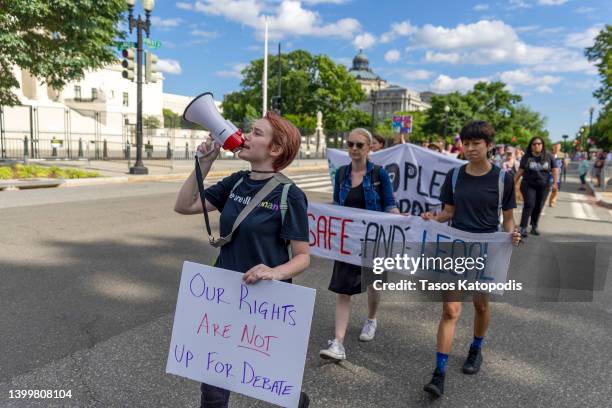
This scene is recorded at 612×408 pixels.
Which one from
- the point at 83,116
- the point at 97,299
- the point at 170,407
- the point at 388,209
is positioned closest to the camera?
the point at 170,407

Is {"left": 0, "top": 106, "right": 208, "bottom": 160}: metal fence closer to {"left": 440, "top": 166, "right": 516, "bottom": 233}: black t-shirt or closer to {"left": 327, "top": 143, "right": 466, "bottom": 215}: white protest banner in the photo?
{"left": 327, "top": 143, "right": 466, "bottom": 215}: white protest banner

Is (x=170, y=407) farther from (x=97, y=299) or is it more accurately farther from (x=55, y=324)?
(x=97, y=299)

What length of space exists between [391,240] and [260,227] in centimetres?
209

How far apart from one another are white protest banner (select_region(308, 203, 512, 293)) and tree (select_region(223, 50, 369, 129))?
6337 cm

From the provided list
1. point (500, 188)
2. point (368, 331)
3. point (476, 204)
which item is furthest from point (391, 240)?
point (500, 188)

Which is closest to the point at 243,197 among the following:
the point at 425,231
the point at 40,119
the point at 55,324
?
the point at 425,231

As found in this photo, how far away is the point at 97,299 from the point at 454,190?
352 centimetres

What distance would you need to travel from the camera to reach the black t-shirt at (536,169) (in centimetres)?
854

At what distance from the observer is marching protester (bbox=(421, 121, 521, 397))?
3.24 metres

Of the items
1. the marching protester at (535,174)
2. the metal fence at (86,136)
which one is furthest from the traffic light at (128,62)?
the marching protester at (535,174)

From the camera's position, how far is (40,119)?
39.1m

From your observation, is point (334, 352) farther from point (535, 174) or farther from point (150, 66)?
point (150, 66)

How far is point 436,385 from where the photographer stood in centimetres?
307

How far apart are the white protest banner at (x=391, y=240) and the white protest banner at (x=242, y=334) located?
1.88 m
